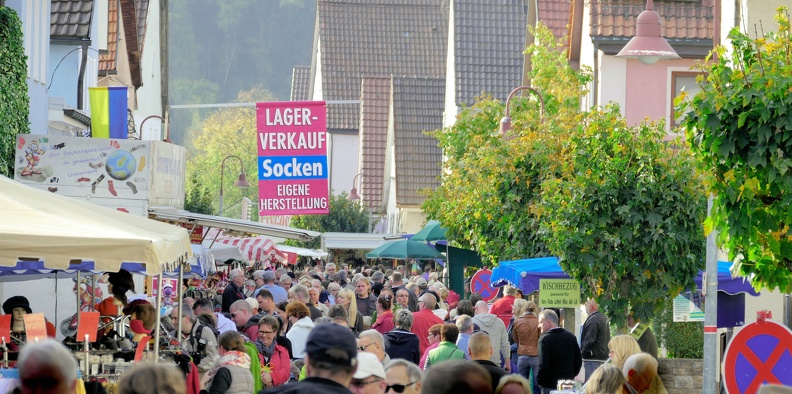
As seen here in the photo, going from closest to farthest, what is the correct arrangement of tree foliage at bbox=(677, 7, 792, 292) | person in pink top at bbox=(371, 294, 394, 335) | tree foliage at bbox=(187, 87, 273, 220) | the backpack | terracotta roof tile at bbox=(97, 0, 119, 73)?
tree foliage at bbox=(677, 7, 792, 292)
the backpack
person in pink top at bbox=(371, 294, 394, 335)
terracotta roof tile at bbox=(97, 0, 119, 73)
tree foliage at bbox=(187, 87, 273, 220)

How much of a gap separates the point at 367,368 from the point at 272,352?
569cm

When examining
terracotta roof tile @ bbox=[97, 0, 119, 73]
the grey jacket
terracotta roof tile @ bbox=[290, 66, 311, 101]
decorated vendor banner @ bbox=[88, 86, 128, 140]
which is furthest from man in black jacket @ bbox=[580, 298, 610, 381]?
terracotta roof tile @ bbox=[290, 66, 311, 101]

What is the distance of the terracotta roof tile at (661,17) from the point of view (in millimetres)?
24750

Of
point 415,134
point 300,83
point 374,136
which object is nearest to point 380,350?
point 415,134

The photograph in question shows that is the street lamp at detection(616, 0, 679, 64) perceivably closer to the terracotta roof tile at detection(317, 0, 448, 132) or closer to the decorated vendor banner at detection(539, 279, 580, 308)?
the decorated vendor banner at detection(539, 279, 580, 308)

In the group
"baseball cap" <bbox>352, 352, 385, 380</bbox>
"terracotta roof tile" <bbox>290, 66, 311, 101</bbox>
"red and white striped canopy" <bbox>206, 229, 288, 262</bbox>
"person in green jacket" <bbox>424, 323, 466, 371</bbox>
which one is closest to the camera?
"baseball cap" <bbox>352, 352, 385, 380</bbox>

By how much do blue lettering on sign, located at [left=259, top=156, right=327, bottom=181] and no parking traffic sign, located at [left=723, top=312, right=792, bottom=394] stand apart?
15.0m

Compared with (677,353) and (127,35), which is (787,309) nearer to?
(677,353)

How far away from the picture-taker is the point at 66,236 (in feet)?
32.4

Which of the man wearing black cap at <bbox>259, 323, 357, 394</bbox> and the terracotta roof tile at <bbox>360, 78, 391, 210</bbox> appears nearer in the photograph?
the man wearing black cap at <bbox>259, 323, 357, 394</bbox>

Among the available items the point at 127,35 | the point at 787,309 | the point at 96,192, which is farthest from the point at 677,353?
the point at 127,35

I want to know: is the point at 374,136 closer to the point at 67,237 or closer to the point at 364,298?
the point at 364,298

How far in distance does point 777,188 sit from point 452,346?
14.3ft

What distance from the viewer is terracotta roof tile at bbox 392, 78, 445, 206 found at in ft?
176
